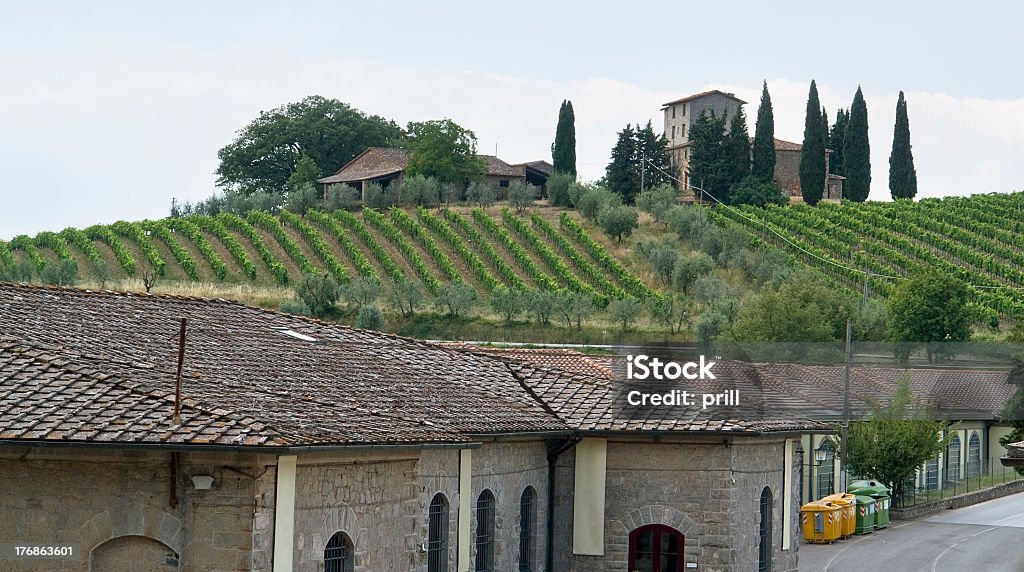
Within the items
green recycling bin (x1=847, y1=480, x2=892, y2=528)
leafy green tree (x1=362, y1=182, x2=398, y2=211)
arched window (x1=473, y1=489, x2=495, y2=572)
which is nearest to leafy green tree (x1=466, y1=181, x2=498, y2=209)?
leafy green tree (x1=362, y1=182, x2=398, y2=211)

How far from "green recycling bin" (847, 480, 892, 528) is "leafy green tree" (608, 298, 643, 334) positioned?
78.9 ft

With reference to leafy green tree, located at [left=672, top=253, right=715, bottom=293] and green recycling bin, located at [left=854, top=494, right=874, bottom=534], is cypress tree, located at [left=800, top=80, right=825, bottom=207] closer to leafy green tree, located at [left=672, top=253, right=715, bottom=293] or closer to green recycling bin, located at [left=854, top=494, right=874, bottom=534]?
leafy green tree, located at [left=672, top=253, right=715, bottom=293]

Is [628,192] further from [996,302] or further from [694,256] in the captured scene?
[996,302]

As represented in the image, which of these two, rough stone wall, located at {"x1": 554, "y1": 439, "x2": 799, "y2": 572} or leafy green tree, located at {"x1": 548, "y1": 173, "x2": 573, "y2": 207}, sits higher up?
leafy green tree, located at {"x1": 548, "y1": 173, "x2": 573, "y2": 207}

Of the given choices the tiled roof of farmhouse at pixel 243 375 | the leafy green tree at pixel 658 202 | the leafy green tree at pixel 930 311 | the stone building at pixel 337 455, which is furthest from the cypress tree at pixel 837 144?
the tiled roof of farmhouse at pixel 243 375

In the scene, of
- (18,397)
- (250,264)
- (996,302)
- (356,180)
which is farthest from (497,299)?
(18,397)

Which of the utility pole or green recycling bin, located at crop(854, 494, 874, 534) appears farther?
the utility pole

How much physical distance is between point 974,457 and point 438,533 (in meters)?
38.6

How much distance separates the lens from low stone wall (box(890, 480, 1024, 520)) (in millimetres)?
40812

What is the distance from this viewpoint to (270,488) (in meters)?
13.0

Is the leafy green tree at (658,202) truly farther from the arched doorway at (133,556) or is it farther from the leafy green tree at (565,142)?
the arched doorway at (133,556)

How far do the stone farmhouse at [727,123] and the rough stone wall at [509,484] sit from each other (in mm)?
86807

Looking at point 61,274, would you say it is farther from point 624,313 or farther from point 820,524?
point 820,524

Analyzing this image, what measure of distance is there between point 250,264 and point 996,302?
4019 cm
